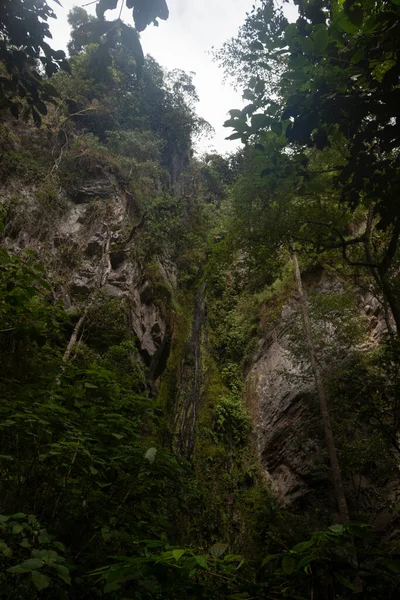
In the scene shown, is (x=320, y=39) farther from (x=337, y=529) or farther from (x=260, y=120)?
(x=337, y=529)

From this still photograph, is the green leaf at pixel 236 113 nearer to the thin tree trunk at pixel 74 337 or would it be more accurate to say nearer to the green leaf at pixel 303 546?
the green leaf at pixel 303 546

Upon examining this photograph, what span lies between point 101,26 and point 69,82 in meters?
14.4

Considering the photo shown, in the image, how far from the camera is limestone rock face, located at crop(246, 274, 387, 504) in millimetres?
8523

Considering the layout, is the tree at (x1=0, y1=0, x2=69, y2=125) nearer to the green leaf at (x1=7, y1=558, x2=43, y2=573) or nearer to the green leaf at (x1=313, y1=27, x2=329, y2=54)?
the green leaf at (x1=313, y1=27, x2=329, y2=54)

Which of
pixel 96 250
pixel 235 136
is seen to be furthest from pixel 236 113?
pixel 96 250

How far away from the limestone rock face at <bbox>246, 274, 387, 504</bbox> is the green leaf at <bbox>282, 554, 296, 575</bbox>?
25.3 ft

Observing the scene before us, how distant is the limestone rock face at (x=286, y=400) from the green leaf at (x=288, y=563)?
7.71 m

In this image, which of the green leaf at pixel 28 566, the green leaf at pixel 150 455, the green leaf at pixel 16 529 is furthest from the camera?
the green leaf at pixel 150 455

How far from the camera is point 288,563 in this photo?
0.98 metres

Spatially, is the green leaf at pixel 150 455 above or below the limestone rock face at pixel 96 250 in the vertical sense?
below

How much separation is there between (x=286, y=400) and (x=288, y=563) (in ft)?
30.4

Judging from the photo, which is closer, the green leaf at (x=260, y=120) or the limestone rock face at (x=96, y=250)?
the green leaf at (x=260, y=120)

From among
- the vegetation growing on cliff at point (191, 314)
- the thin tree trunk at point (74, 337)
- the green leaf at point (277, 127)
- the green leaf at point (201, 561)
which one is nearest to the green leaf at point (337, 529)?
the vegetation growing on cliff at point (191, 314)

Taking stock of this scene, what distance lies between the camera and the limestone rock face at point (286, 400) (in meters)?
8.52
